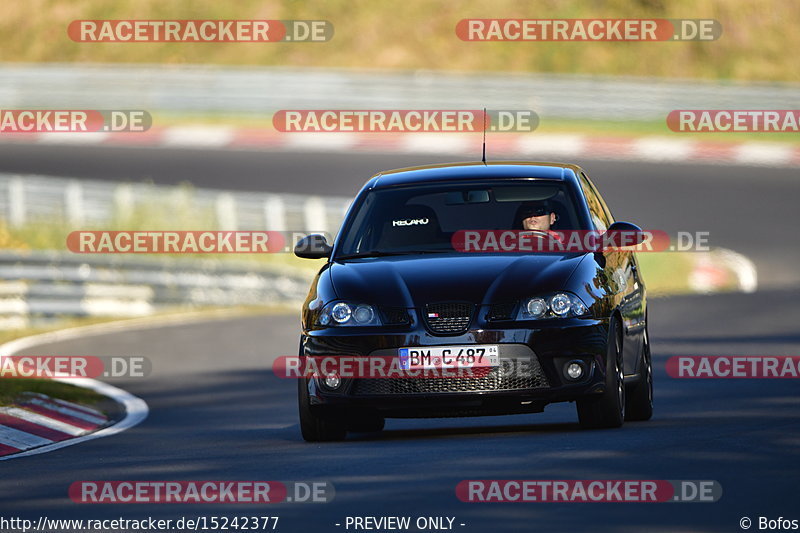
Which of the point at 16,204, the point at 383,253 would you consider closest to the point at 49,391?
the point at 383,253

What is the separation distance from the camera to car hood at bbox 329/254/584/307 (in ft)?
32.2

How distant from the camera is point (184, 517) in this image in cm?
762

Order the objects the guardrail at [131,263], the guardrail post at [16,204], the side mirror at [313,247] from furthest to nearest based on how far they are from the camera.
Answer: the guardrail post at [16,204]
the guardrail at [131,263]
the side mirror at [313,247]

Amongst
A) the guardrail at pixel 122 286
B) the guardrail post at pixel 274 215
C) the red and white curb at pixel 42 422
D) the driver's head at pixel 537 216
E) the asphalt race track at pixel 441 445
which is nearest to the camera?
the asphalt race track at pixel 441 445

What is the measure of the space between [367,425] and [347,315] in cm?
138

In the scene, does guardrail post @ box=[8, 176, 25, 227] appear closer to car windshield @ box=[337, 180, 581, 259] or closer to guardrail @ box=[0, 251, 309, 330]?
guardrail @ box=[0, 251, 309, 330]

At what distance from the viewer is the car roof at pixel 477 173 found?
36.5 feet

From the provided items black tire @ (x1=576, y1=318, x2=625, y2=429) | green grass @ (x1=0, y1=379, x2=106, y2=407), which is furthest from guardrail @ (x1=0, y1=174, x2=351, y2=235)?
black tire @ (x1=576, y1=318, x2=625, y2=429)

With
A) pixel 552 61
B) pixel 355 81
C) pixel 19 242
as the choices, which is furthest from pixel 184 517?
pixel 552 61

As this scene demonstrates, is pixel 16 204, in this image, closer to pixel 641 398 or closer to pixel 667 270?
pixel 667 270

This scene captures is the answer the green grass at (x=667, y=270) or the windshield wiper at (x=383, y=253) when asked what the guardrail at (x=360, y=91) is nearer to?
the green grass at (x=667, y=270)

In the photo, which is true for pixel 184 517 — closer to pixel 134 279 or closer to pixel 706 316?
pixel 706 316

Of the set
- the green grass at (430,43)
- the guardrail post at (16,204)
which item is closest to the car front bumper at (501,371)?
the guardrail post at (16,204)

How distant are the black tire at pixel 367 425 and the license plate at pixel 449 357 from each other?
103 cm
